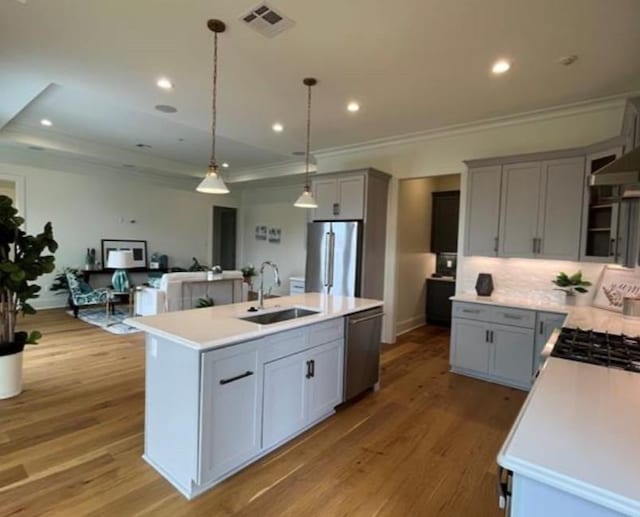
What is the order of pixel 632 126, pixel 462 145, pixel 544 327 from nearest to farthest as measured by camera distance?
pixel 632 126, pixel 544 327, pixel 462 145

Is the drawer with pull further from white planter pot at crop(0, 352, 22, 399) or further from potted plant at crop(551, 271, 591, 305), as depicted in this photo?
white planter pot at crop(0, 352, 22, 399)

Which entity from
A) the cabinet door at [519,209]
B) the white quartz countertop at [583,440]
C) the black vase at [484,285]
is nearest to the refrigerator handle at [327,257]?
the black vase at [484,285]

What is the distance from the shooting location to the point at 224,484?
2.19 m

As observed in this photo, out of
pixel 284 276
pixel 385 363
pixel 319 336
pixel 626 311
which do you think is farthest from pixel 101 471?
pixel 284 276

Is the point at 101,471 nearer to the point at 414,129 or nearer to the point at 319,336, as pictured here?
the point at 319,336

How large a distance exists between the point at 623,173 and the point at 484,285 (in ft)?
8.39

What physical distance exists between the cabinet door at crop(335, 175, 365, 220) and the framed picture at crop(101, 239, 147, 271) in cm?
540

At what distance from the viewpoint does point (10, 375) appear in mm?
3258

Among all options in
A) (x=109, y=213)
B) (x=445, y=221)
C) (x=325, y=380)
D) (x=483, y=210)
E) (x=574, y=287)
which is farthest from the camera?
(x=109, y=213)

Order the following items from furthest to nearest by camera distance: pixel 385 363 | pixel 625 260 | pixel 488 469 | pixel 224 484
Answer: pixel 385 363 < pixel 625 260 < pixel 488 469 < pixel 224 484

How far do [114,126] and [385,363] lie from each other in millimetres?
5405

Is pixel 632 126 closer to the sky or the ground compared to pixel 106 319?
closer to the sky

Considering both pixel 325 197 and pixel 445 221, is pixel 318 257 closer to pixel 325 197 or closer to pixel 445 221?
pixel 325 197

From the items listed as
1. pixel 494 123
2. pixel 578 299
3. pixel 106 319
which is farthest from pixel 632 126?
pixel 106 319
